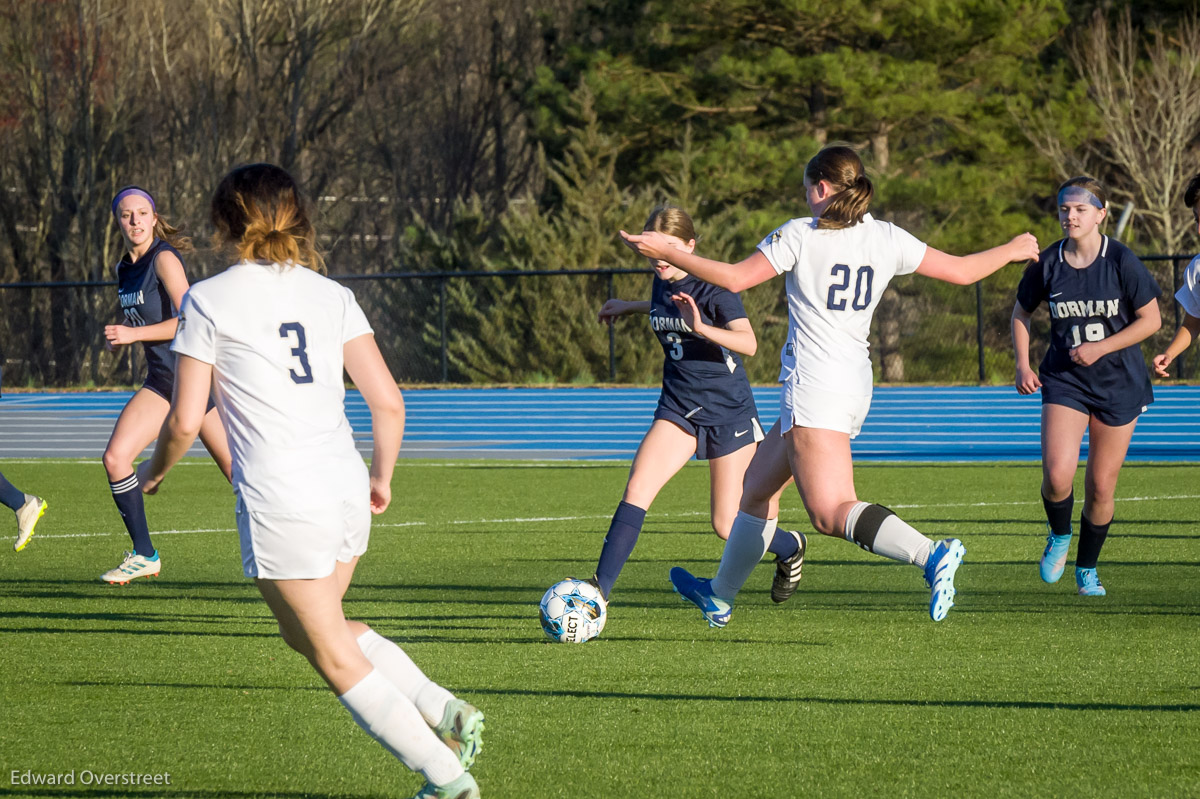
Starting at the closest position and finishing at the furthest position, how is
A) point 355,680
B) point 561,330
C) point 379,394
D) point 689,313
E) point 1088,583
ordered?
1. point 355,680
2. point 379,394
3. point 689,313
4. point 1088,583
5. point 561,330

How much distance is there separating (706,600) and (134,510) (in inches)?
145

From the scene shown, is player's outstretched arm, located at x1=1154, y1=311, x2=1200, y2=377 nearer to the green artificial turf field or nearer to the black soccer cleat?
the green artificial turf field

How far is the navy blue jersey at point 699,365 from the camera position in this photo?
7008 millimetres

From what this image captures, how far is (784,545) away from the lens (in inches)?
275

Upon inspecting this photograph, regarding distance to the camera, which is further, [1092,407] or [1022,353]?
[1022,353]

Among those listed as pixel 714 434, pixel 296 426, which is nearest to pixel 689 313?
pixel 714 434

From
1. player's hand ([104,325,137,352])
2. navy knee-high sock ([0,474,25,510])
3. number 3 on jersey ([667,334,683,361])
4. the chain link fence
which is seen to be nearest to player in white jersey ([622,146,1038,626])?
number 3 on jersey ([667,334,683,361])

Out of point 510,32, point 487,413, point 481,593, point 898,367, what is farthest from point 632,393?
point 510,32

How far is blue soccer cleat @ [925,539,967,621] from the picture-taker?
5.18 meters

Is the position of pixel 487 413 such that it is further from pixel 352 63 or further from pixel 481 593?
pixel 352 63

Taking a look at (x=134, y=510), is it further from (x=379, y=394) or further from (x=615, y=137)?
(x=615, y=137)

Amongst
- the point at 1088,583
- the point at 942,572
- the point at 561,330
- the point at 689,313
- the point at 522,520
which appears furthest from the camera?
the point at 561,330

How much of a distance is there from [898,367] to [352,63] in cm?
1817

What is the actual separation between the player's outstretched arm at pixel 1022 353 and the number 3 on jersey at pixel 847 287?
2.34 m
